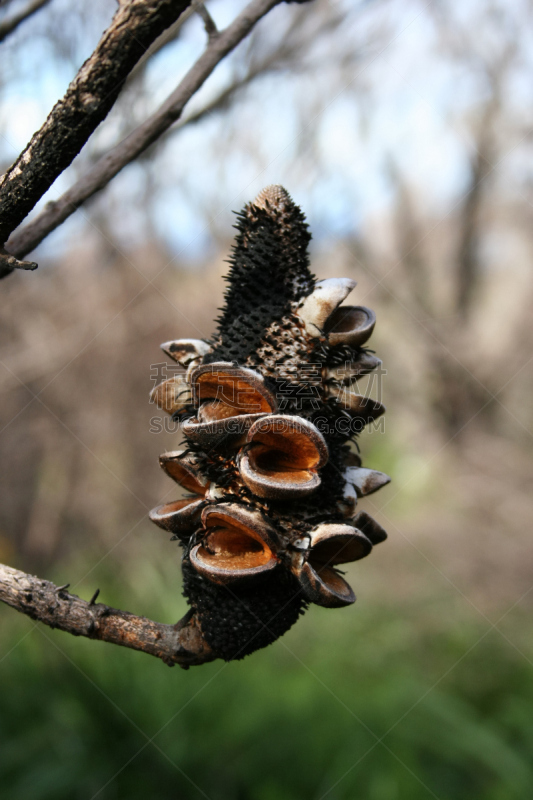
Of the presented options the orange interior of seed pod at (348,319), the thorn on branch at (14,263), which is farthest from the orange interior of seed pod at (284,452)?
the thorn on branch at (14,263)

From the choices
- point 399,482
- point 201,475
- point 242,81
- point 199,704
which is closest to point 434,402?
point 399,482

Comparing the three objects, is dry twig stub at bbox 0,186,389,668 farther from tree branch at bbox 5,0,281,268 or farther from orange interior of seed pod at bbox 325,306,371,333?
tree branch at bbox 5,0,281,268

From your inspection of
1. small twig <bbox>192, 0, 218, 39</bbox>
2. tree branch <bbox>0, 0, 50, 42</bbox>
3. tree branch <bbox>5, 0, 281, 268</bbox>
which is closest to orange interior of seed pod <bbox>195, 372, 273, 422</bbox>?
tree branch <bbox>5, 0, 281, 268</bbox>

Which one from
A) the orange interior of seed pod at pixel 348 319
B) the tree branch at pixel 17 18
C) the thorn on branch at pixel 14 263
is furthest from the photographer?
the tree branch at pixel 17 18

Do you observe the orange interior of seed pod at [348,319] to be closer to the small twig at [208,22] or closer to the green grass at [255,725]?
the small twig at [208,22]

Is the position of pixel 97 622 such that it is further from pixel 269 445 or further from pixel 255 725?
pixel 255 725

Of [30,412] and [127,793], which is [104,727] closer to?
[127,793]
